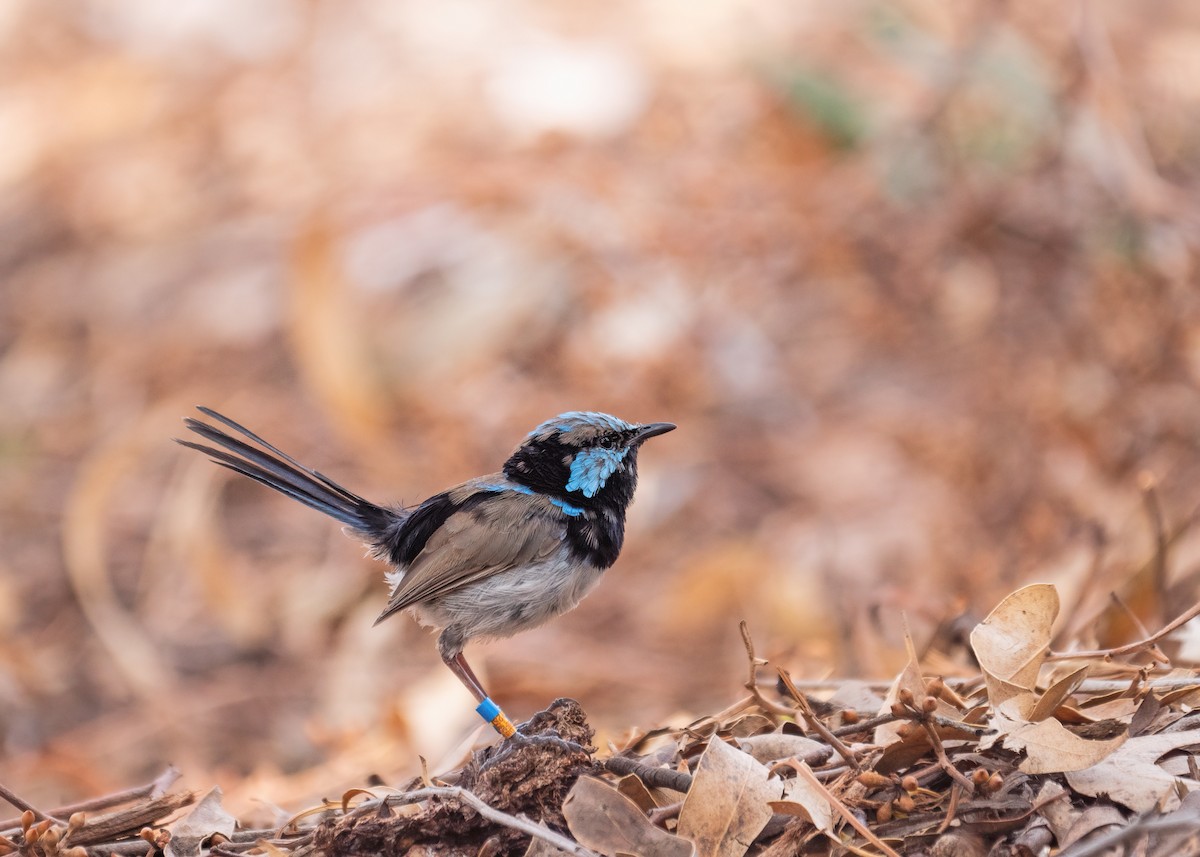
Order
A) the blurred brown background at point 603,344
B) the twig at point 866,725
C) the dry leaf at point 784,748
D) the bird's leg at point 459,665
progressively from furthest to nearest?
the blurred brown background at point 603,344 < the bird's leg at point 459,665 < the dry leaf at point 784,748 < the twig at point 866,725

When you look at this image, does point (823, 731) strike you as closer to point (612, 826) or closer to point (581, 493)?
point (612, 826)

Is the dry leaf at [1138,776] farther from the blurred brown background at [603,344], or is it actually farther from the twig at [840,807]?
the blurred brown background at [603,344]

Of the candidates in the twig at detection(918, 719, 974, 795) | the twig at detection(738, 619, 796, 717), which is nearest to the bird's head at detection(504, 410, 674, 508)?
the twig at detection(738, 619, 796, 717)

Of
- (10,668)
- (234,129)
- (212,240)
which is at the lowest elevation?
(10,668)

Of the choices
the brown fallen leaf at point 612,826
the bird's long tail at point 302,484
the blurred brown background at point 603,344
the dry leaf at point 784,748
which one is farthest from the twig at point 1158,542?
the bird's long tail at point 302,484

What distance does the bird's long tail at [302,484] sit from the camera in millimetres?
3621

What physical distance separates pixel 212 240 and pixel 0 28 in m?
3.98

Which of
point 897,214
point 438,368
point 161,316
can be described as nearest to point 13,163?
point 161,316

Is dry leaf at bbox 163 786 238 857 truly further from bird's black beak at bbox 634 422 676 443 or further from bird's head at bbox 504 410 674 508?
bird's black beak at bbox 634 422 676 443

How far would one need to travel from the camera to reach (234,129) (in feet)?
32.6

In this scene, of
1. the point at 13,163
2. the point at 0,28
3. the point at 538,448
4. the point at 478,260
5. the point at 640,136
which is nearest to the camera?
the point at 538,448

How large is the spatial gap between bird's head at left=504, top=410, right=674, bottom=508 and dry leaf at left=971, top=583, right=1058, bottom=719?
1307 mm

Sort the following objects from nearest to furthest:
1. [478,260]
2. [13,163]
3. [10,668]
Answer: [10,668], [478,260], [13,163]

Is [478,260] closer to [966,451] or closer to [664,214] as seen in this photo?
[664,214]
